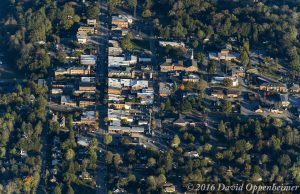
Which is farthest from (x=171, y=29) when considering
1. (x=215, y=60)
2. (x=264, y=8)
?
(x=264, y=8)

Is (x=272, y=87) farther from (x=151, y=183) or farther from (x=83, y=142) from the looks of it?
(x=83, y=142)

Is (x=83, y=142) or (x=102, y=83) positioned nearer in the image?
(x=83, y=142)

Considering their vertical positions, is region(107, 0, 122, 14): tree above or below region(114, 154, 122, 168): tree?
above

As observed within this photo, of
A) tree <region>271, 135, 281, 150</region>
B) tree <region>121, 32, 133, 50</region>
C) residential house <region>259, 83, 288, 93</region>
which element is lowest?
tree <region>271, 135, 281, 150</region>

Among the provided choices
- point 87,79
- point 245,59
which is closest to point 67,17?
point 87,79

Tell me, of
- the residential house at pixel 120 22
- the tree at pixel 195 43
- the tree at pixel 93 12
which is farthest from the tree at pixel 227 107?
the tree at pixel 93 12

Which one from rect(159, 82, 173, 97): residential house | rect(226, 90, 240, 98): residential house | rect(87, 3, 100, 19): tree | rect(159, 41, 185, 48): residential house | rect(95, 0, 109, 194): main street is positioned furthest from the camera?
rect(87, 3, 100, 19): tree

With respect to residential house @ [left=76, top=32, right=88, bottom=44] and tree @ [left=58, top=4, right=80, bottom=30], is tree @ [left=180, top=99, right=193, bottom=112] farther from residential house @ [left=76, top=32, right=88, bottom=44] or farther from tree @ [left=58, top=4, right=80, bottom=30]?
tree @ [left=58, top=4, right=80, bottom=30]

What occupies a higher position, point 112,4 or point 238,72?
point 112,4

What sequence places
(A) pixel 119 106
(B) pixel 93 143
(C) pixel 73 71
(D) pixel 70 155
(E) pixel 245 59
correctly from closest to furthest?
(D) pixel 70 155
(B) pixel 93 143
(A) pixel 119 106
(C) pixel 73 71
(E) pixel 245 59

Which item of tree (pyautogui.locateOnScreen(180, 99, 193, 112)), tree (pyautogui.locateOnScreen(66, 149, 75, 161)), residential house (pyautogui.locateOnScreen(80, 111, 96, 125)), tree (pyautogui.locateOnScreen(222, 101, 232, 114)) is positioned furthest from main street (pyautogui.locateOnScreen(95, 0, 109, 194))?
tree (pyautogui.locateOnScreen(222, 101, 232, 114))
